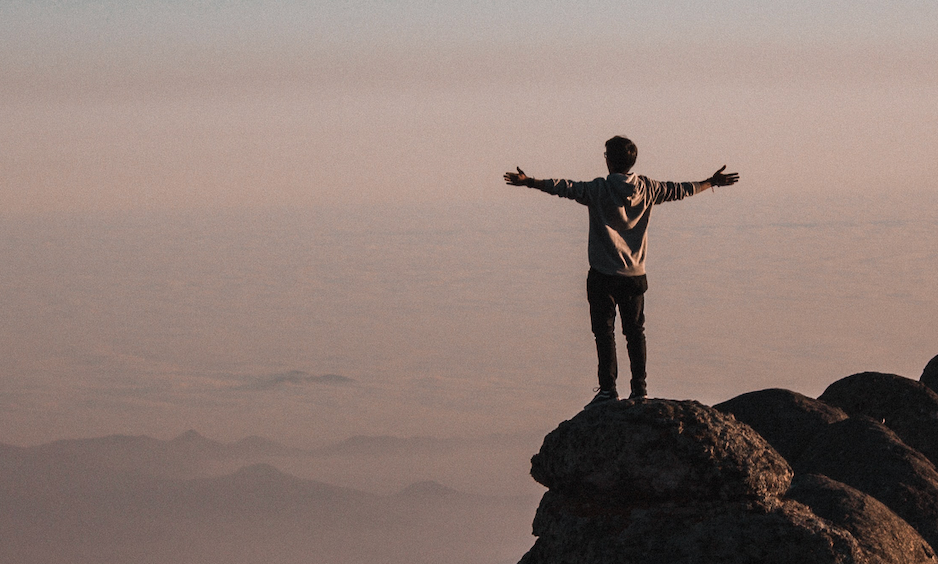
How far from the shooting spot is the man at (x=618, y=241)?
11.5 metres

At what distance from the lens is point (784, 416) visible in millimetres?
16500

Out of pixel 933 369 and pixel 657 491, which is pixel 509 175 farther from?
pixel 933 369

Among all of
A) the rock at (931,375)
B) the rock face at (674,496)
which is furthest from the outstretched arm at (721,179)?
the rock at (931,375)

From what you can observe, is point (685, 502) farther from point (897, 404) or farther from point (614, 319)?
point (897, 404)

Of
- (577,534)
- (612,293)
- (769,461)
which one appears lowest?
(577,534)

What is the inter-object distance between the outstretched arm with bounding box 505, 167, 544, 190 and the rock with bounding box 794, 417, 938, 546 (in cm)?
643

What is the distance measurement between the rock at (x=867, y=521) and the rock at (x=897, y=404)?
7643mm

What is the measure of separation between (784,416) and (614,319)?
18.4 ft

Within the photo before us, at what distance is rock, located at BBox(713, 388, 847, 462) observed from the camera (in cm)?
1612

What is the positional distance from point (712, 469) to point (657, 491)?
1.74ft

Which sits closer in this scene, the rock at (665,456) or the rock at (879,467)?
the rock at (665,456)

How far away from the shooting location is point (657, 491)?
31.4 ft

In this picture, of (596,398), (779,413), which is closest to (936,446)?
(779,413)

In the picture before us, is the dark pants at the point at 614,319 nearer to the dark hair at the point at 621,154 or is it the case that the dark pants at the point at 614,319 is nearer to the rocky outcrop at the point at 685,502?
the dark hair at the point at 621,154
